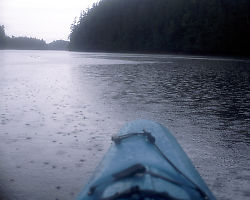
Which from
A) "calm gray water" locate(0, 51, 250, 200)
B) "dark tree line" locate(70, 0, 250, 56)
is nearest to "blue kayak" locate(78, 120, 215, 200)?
"calm gray water" locate(0, 51, 250, 200)

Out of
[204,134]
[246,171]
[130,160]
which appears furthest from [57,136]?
[130,160]

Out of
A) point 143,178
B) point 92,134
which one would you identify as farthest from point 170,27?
point 143,178

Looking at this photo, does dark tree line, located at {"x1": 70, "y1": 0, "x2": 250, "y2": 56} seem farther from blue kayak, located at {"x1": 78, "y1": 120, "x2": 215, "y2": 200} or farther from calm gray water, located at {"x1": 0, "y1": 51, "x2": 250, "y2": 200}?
blue kayak, located at {"x1": 78, "y1": 120, "x2": 215, "y2": 200}

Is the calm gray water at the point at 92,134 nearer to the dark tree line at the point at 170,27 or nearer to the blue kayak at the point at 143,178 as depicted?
the blue kayak at the point at 143,178

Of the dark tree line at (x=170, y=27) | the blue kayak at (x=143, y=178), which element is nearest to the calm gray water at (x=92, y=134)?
the blue kayak at (x=143, y=178)

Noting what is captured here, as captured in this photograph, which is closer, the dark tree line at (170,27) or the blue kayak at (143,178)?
the blue kayak at (143,178)

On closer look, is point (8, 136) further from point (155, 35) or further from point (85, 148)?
point (155, 35)

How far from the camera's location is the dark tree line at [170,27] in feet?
242

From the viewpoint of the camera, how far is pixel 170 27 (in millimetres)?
93562

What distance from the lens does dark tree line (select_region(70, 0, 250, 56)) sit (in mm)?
73812

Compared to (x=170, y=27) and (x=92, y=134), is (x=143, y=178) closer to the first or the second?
(x=92, y=134)

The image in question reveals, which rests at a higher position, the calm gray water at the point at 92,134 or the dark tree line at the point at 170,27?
the dark tree line at the point at 170,27

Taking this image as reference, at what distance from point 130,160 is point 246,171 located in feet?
12.9

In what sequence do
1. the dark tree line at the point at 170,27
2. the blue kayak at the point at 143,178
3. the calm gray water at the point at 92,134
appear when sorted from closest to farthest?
the blue kayak at the point at 143,178 < the calm gray water at the point at 92,134 < the dark tree line at the point at 170,27
